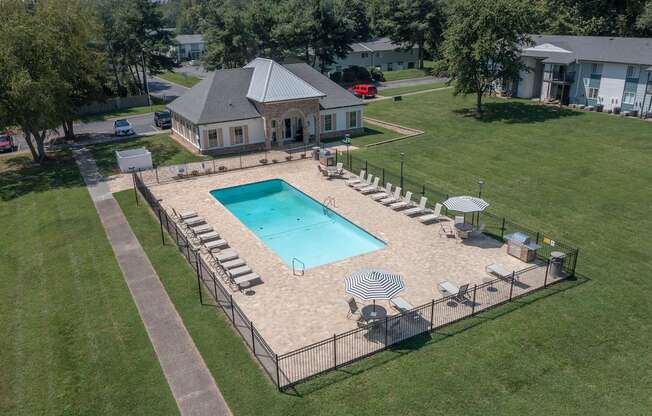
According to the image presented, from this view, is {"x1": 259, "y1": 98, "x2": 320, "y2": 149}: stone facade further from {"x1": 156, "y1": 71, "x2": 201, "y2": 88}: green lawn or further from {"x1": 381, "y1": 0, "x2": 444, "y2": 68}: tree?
{"x1": 381, "y1": 0, "x2": 444, "y2": 68}: tree

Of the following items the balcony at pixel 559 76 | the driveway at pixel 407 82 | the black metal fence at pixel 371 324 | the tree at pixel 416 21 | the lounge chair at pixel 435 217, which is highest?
the tree at pixel 416 21

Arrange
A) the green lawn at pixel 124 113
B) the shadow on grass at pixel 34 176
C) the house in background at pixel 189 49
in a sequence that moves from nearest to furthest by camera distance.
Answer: the shadow on grass at pixel 34 176
the green lawn at pixel 124 113
the house in background at pixel 189 49

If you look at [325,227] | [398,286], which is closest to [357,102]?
[325,227]

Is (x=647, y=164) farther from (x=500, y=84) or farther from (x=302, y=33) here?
(x=302, y=33)

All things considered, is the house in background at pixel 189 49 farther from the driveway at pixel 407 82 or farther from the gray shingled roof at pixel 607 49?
the gray shingled roof at pixel 607 49

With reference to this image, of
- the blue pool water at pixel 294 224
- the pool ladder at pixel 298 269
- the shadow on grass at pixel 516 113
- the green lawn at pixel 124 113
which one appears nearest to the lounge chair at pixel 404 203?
the blue pool water at pixel 294 224

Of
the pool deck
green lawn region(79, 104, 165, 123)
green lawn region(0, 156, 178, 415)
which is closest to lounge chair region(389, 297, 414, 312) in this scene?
the pool deck

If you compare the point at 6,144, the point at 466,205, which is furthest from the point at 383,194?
the point at 6,144
